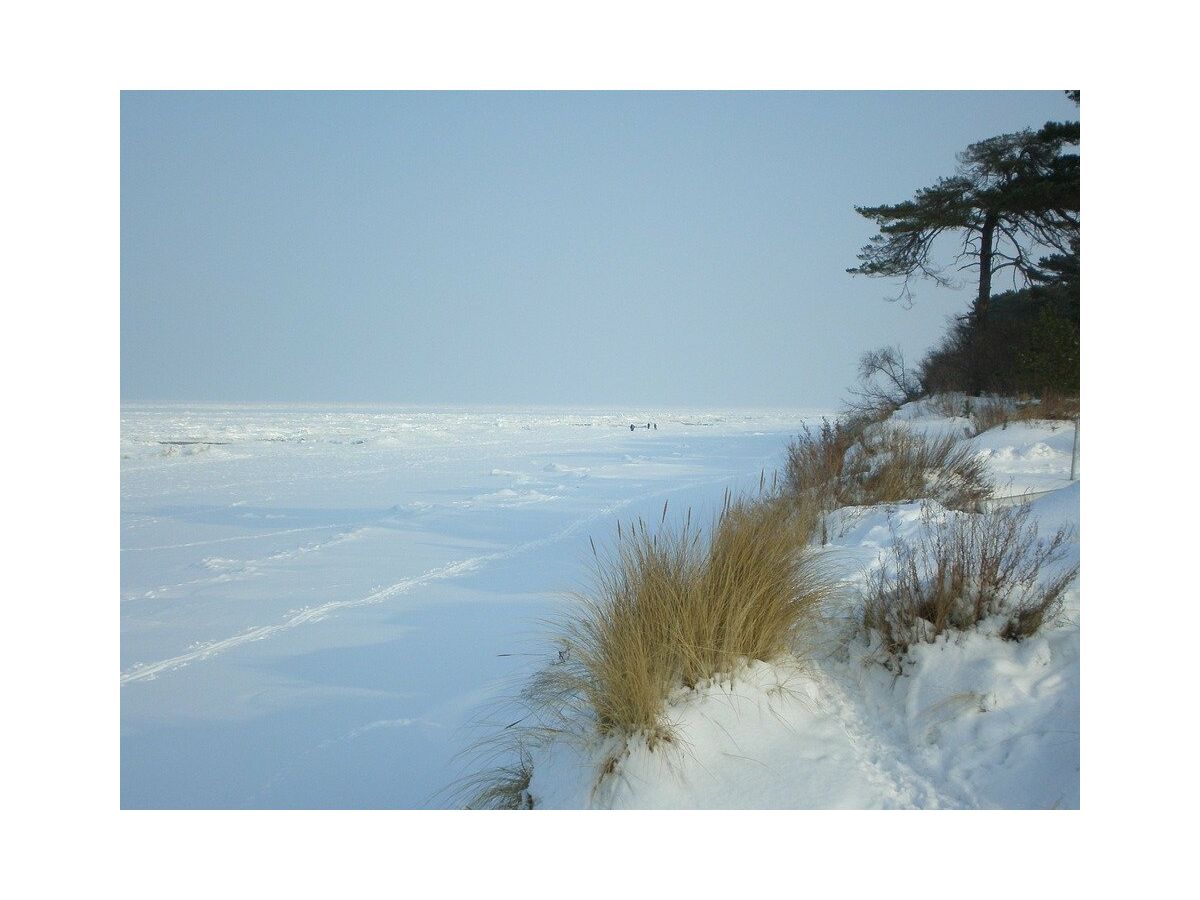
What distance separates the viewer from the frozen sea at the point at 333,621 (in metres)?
3.20

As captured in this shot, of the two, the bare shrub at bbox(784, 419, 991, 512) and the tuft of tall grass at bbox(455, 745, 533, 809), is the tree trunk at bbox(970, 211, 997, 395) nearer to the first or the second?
the bare shrub at bbox(784, 419, 991, 512)

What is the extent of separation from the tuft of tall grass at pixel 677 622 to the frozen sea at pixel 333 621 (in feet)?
2.73

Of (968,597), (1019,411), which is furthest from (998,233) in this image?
(968,597)

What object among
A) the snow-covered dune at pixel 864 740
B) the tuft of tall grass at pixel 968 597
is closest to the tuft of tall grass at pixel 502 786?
the snow-covered dune at pixel 864 740

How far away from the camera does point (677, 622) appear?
279cm

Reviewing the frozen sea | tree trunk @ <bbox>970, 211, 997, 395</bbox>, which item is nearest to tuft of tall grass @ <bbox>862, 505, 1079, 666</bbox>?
the frozen sea

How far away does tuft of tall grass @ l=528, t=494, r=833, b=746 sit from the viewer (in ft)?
8.43

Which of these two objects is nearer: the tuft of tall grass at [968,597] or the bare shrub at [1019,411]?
the tuft of tall grass at [968,597]

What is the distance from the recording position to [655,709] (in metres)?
2.48

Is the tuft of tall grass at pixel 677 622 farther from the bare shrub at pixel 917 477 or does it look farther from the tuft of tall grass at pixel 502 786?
the bare shrub at pixel 917 477

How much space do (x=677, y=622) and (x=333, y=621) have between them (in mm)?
3207
